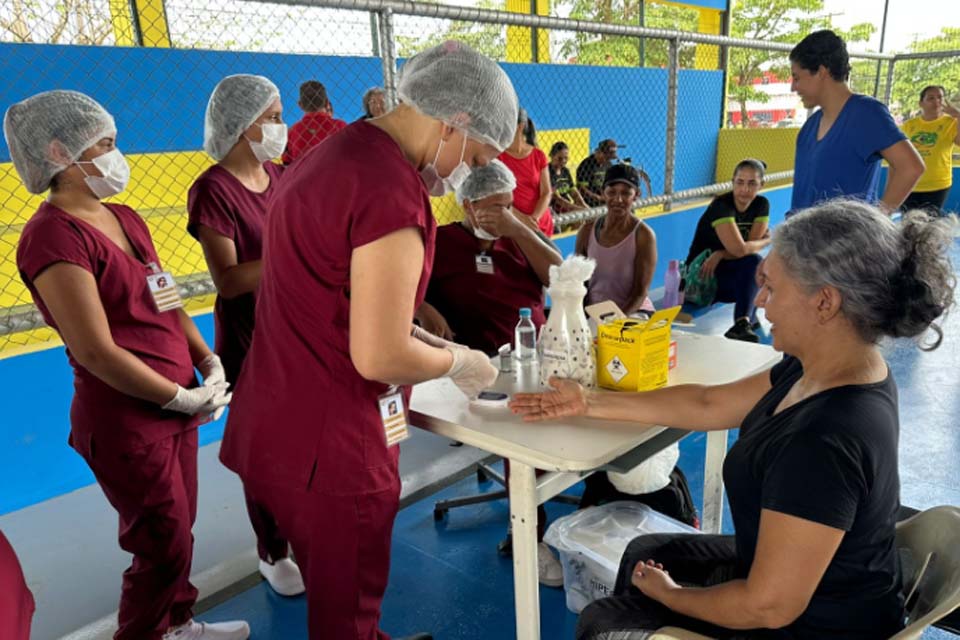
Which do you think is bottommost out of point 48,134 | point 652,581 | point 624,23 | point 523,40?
point 652,581

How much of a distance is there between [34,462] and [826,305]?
3.08 metres

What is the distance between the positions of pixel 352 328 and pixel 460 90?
1.60 feet

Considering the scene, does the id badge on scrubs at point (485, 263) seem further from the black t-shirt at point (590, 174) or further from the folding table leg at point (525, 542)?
the black t-shirt at point (590, 174)

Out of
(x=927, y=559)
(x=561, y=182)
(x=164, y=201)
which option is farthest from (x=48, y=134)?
(x=561, y=182)

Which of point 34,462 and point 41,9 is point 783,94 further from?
point 34,462

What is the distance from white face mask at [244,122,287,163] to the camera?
2.09m

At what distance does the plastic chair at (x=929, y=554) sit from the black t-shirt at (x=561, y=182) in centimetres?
510

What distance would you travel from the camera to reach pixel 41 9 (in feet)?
14.4

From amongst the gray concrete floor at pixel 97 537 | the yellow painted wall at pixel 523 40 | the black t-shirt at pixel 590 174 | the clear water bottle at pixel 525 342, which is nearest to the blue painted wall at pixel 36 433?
the gray concrete floor at pixel 97 537

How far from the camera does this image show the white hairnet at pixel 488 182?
88.7 inches

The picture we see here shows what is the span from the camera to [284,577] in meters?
2.21

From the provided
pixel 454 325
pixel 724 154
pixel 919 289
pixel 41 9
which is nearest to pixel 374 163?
pixel 919 289

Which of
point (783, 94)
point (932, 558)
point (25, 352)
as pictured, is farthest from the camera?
point (783, 94)

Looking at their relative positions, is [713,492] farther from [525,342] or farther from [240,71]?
[240,71]
